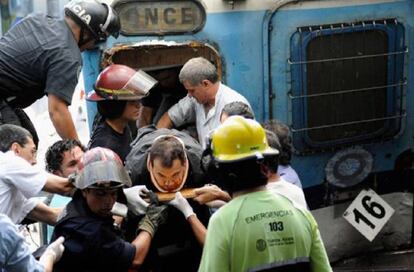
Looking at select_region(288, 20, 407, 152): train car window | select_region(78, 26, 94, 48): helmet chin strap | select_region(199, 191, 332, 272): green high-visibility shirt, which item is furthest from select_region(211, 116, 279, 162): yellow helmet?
select_region(288, 20, 407, 152): train car window

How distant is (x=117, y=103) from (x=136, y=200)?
1.06m

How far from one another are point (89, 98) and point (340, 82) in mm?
1764

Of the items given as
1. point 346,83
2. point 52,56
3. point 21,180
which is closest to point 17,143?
point 21,180

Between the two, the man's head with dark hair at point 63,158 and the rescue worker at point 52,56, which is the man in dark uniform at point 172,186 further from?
the rescue worker at point 52,56

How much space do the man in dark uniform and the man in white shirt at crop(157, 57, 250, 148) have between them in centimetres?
102

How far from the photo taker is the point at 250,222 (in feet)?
9.52

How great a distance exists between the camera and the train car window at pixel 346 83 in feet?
17.6

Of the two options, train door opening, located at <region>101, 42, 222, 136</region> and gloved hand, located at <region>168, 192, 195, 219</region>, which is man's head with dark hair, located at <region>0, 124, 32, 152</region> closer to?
gloved hand, located at <region>168, 192, 195, 219</region>

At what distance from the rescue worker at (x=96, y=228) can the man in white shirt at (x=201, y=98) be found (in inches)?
56.1

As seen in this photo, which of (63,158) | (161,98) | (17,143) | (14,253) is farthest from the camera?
(161,98)

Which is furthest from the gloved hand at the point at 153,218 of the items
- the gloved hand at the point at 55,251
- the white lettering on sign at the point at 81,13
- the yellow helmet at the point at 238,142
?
the white lettering on sign at the point at 81,13

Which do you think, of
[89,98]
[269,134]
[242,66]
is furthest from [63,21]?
[269,134]

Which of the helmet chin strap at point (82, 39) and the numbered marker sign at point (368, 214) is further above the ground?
the helmet chin strap at point (82, 39)

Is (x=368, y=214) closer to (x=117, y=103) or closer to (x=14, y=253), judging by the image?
(x=117, y=103)
